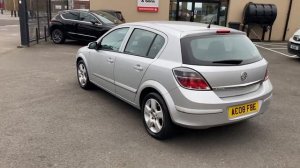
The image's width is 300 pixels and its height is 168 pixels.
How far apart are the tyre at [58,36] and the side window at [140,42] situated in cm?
909

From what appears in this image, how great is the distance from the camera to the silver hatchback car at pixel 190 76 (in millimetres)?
3604

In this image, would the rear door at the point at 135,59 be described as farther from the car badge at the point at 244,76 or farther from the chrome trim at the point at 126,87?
the car badge at the point at 244,76

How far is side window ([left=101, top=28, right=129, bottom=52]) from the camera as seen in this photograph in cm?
500

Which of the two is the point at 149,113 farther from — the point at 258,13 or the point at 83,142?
the point at 258,13

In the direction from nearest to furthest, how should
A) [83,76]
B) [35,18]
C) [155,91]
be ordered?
[155,91], [83,76], [35,18]

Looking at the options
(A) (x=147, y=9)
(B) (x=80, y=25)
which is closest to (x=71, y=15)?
(B) (x=80, y=25)

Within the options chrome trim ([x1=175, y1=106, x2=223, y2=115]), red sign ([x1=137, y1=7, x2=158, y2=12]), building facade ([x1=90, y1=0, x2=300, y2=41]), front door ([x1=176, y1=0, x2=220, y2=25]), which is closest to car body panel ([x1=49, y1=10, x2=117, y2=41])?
building facade ([x1=90, y1=0, x2=300, y2=41])

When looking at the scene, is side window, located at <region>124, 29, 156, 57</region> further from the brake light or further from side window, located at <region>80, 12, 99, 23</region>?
side window, located at <region>80, 12, 99, 23</region>

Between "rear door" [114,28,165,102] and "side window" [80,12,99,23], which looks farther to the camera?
"side window" [80,12,99,23]

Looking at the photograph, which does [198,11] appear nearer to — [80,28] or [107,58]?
[80,28]

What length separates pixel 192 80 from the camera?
3.59 meters

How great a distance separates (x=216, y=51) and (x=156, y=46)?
815 mm

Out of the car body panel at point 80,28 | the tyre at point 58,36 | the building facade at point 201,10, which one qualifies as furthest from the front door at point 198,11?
the tyre at point 58,36

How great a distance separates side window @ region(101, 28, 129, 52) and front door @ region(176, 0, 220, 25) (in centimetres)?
1161
